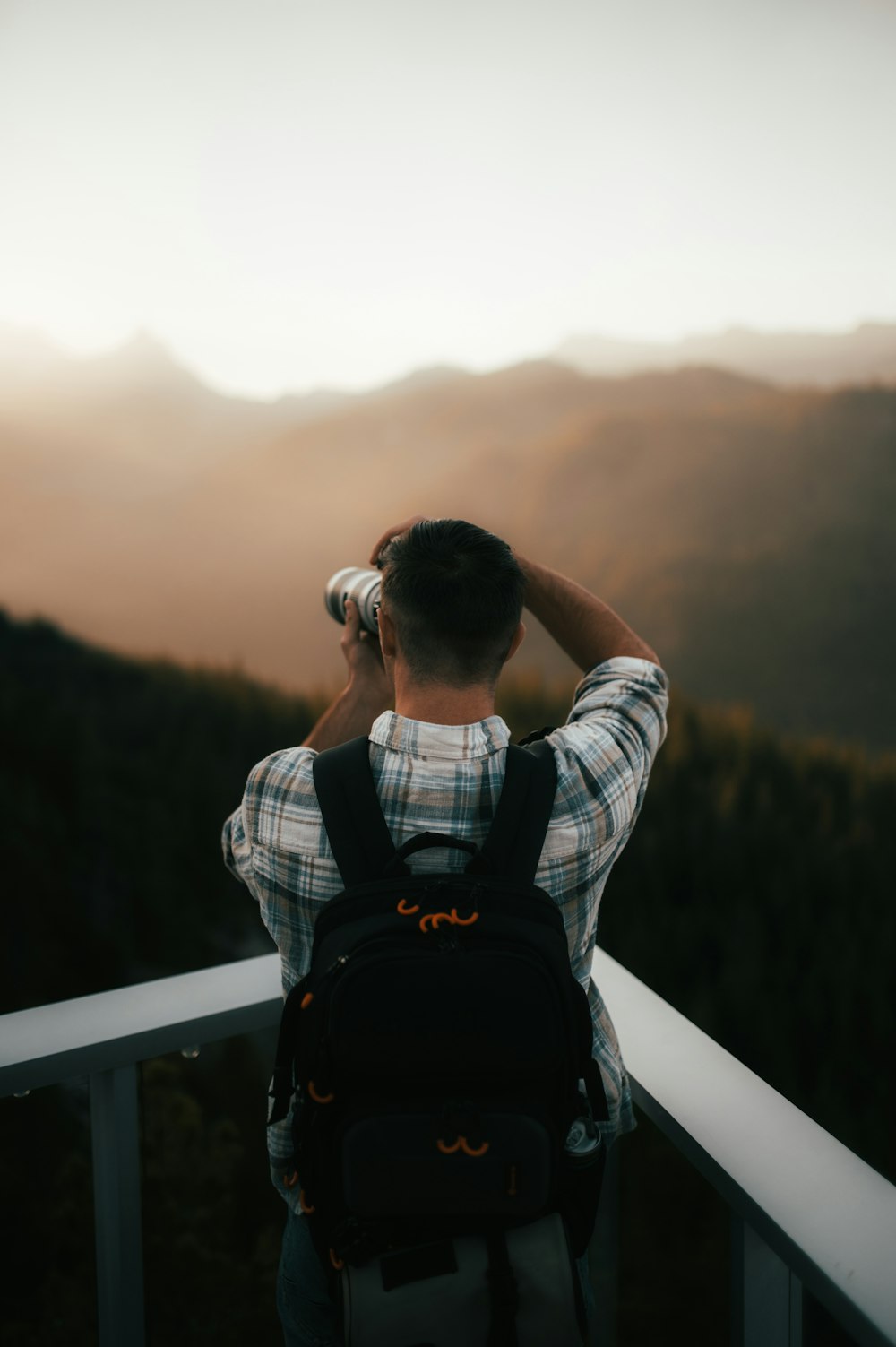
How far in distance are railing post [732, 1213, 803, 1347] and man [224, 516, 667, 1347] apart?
Result: 0.55 feet

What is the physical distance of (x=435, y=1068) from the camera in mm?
490

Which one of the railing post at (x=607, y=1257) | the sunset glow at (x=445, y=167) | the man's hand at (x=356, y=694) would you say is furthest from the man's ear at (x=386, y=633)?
the sunset glow at (x=445, y=167)

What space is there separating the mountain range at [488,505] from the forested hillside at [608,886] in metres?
0.13

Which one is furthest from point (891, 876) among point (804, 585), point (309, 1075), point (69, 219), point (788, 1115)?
point (69, 219)

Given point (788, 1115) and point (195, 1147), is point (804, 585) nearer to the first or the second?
point (788, 1115)

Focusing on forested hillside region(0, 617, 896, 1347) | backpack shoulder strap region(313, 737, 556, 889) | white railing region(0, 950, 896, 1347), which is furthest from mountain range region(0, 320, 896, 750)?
backpack shoulder strap region(313, 737, 556, 889)

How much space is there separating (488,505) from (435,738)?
1.77m

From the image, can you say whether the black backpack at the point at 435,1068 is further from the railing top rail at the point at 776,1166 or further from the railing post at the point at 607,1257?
the railing post at the point at 607,1257

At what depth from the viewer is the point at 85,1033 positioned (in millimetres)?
786

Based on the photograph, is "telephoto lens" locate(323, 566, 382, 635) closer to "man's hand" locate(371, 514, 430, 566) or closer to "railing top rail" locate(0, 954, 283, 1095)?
"man's hand" locate(371, 514, 430, 566)

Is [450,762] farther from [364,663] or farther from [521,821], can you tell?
[364,663]

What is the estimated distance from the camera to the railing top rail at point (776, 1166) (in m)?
0.51

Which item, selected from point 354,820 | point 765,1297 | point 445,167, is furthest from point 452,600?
point 445,167

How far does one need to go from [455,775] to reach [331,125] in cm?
188
